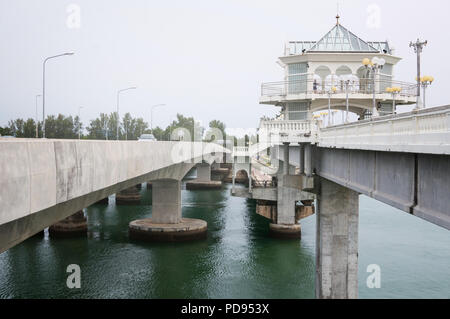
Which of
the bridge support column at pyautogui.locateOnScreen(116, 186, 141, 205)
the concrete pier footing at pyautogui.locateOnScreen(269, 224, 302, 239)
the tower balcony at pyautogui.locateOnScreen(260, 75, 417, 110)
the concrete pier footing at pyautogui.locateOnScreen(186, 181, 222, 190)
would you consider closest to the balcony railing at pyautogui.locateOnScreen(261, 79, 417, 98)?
the tower balcony at pyautogui.locateOnScreen(260, 75, 417, 110)

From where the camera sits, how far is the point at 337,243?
2378 cm

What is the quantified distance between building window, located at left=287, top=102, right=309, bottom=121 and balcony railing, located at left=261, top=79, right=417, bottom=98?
1020 mm

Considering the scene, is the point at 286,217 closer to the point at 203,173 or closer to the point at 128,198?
the point at 128,198

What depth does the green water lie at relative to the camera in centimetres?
2738

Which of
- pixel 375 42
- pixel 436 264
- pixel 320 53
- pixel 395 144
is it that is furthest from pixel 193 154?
pixel 395 144

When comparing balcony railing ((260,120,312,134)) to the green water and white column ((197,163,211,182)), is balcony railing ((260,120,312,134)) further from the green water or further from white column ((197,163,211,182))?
white column ((197,163,211,182))

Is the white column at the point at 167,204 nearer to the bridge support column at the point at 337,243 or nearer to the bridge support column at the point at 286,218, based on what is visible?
the bridge support column at the point at 286,218

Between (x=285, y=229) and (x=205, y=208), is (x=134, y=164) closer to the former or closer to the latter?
(x=285, y=229)

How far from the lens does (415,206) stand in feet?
34.1

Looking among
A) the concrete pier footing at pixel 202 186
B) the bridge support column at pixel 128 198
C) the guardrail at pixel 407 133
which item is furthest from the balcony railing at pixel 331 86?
the concrete pier footing at pixel 202 186

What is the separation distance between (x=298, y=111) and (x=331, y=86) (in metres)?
2.96

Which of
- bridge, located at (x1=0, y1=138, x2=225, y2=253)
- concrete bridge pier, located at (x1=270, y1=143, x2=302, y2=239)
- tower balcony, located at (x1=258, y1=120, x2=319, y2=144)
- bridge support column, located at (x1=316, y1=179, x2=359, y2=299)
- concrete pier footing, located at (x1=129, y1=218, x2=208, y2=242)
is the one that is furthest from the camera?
concrete pier footing, located at (x1=129, y1=218, x2=208, y2=242)

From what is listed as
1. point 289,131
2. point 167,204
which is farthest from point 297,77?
point 167,204

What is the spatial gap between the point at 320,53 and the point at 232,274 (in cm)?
1552
